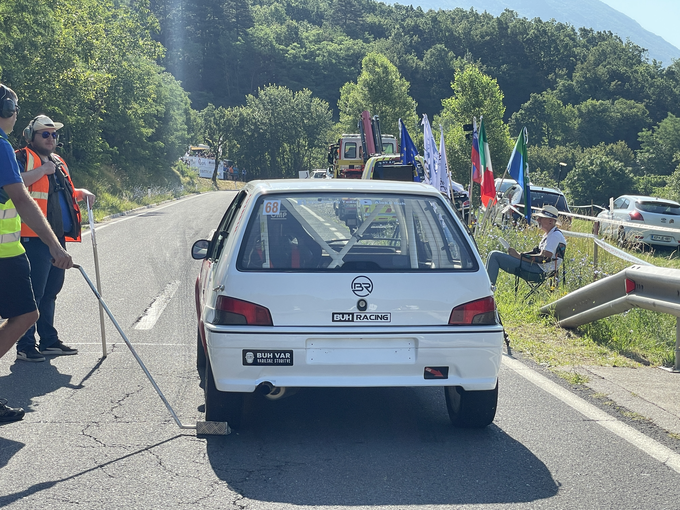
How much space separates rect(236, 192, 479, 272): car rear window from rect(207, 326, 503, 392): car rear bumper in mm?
411

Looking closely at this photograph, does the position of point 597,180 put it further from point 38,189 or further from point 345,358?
point 345,358

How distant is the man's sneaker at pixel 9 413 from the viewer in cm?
474

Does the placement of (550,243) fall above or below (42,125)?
below

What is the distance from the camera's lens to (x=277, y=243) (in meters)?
4.55

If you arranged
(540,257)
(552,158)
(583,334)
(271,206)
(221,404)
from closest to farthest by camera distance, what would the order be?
(221,404) → (271,206) → (583,334) → (540,257) → (552,158)

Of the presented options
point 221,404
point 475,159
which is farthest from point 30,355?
point 475,159

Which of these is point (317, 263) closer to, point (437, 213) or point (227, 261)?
point (227, 261)

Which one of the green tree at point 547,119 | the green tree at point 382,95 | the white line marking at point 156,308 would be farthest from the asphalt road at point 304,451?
the green tree at point 547,119

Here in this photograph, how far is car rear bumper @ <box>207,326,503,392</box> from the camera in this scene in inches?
168

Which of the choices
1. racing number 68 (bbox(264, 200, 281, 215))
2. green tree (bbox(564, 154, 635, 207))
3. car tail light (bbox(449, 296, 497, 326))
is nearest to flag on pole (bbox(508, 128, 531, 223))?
car tail light (bbox(449, 296, 497, 326))

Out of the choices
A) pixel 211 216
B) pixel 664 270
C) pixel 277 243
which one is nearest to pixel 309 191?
pixel 277 243

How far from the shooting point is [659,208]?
2197 cm

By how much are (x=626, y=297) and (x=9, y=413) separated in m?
5.16

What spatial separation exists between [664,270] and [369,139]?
16801mm
